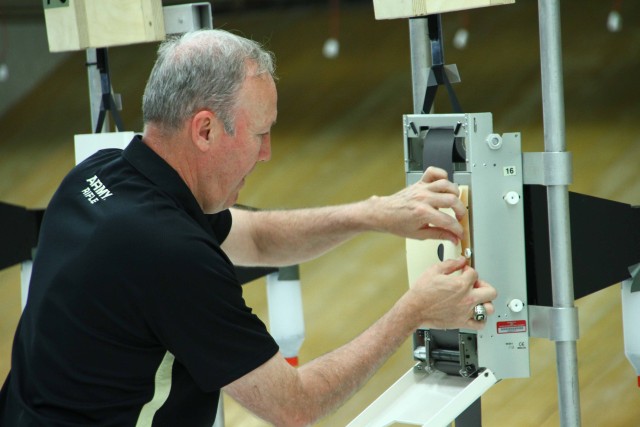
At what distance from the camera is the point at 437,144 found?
1669 millimetres

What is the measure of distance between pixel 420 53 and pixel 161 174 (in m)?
0.64

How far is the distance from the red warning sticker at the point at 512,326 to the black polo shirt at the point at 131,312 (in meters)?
0.49

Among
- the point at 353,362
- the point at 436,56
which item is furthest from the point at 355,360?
the point at 436,56

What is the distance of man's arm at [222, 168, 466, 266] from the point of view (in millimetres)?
1594

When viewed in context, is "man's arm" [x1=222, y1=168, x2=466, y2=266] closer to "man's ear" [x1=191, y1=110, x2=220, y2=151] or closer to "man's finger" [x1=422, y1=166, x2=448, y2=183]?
"man's finger" [x1=422, y1=166, x2=448, y2=183]

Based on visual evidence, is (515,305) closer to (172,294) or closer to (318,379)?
(318,379)

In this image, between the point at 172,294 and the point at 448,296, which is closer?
the point at 172,294

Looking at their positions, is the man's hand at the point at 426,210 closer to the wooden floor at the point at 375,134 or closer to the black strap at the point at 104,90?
the black strap at the point at 104,90

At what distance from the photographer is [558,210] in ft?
5.38

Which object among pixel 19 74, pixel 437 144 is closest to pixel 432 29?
pixel 437 144

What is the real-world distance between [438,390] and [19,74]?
426 centimetres

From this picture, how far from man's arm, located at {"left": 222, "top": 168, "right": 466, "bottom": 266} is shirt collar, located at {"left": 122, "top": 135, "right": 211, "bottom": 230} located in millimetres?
371

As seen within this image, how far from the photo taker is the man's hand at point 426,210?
1.58 meters

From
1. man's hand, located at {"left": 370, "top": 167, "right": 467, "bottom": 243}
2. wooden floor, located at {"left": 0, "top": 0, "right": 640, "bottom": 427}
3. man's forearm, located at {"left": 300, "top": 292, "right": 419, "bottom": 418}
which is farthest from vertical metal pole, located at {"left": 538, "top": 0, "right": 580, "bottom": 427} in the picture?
wooden floor, located at {"left": 0, "top": 0, "right": 640, "bottom": 427}
